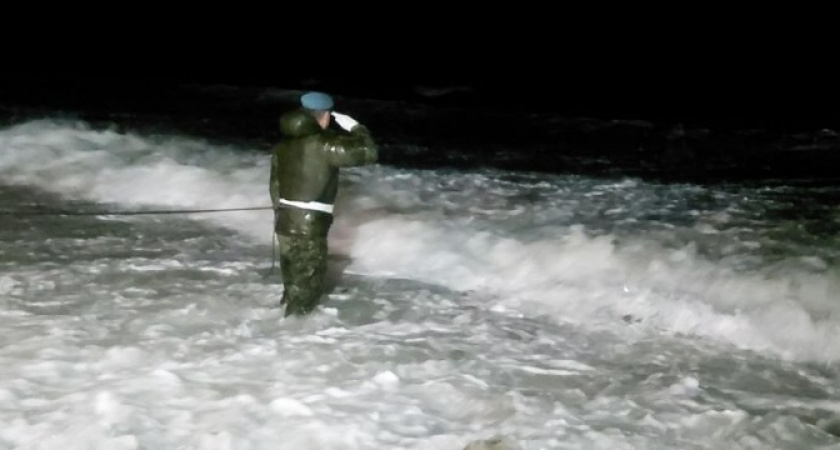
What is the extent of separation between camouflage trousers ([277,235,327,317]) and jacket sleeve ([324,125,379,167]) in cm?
70

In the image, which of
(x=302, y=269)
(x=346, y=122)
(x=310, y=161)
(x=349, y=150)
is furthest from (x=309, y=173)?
(x=302, y=269)

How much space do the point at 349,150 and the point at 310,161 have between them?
322mm

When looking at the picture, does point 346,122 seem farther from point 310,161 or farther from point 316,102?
point 310,161

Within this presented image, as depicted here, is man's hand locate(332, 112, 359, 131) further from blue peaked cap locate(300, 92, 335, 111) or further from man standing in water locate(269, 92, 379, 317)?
blue peaked cap locate(300, 92, 335, 111)

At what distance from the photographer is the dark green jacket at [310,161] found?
22.4ft

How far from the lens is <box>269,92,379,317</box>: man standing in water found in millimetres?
6832

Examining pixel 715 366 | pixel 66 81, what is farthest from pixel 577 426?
pixel 66 81

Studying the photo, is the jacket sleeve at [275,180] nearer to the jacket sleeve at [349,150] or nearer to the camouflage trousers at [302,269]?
the camouflage trousers at [302,269]

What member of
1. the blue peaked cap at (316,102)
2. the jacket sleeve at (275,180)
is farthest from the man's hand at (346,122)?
the jacket sleeve at (275,180)

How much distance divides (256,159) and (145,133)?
4.08 metres

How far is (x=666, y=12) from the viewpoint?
3922 centimetres

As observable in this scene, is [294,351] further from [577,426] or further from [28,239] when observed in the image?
[28,239]

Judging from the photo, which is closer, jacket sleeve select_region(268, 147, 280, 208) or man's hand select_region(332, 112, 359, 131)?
man's hand select_region(332, 112, 359, 131)

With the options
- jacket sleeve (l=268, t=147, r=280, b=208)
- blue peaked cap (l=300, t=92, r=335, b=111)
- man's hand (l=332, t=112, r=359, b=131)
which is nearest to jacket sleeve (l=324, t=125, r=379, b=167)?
man's hand (l=332, t=112, r=359, b=131)
